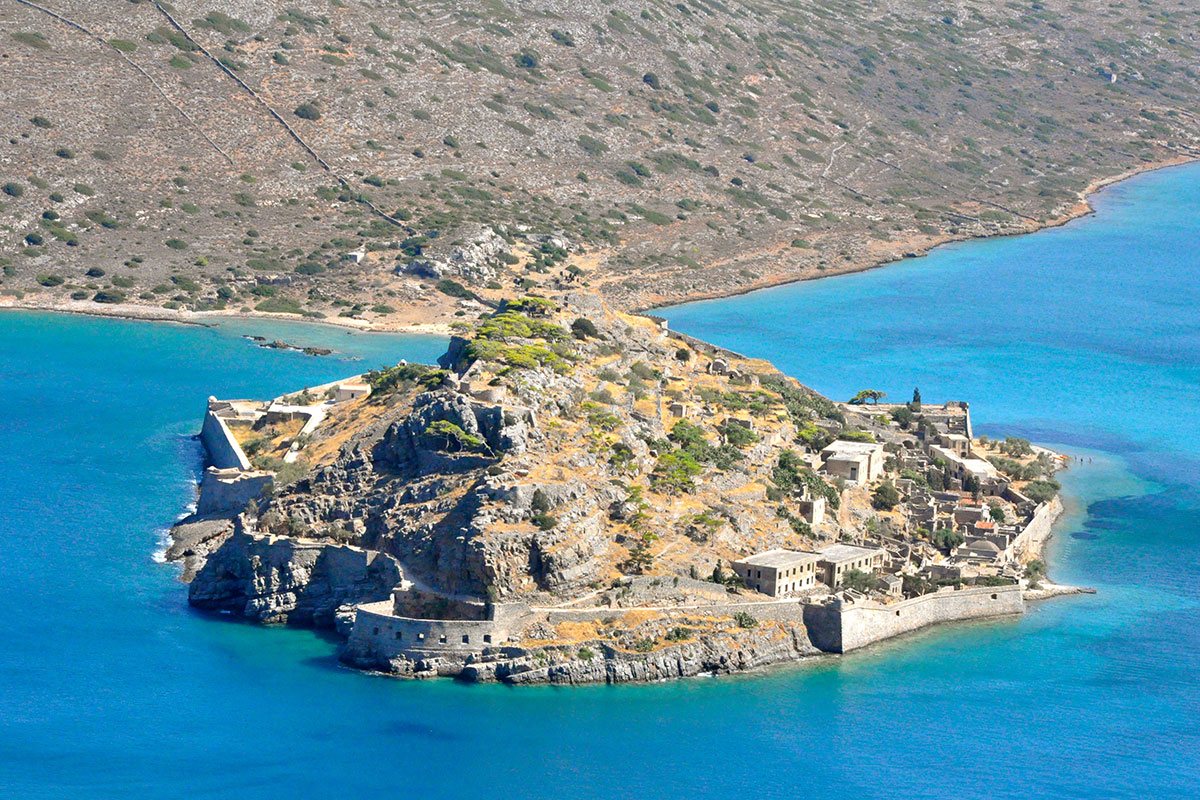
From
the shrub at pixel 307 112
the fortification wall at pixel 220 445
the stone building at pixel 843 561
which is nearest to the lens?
the stone building at pixel 843 561

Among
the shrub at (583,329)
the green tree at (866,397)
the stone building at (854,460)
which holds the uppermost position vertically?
the green tree at (866,397)

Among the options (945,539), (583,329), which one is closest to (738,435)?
(583,329)

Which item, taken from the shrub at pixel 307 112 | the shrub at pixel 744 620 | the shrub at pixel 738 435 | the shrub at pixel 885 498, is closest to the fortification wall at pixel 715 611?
the shrub at pixel 744 620

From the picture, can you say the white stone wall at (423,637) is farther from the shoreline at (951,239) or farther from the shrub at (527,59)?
the shrub at (527,59)

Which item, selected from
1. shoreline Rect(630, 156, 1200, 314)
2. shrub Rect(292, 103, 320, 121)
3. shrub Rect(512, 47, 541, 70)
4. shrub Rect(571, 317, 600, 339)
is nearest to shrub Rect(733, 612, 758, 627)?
shrub Rect(571, 317, 600, 339)

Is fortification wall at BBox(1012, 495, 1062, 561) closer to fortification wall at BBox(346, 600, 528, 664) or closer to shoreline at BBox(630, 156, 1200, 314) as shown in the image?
fortification wall at BBox(346, 600, 528, 664)

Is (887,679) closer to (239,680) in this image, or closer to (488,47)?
(239,680)

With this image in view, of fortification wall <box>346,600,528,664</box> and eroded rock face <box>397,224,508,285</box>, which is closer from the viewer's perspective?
fortification wall <box>346,600,528,664</box>
